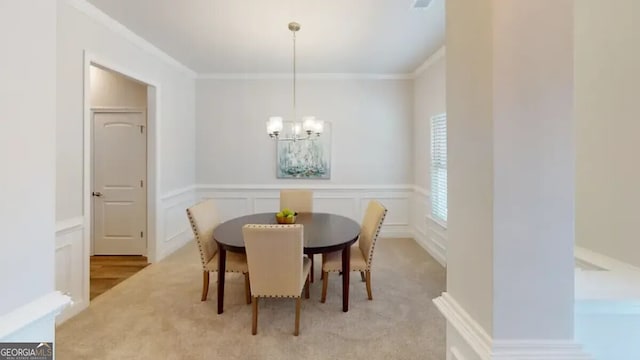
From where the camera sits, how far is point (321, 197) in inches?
229

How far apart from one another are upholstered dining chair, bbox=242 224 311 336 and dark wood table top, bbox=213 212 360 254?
0.72 ft

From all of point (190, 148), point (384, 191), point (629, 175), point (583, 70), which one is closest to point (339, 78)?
point (384, 191)

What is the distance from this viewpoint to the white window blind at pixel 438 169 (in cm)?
452

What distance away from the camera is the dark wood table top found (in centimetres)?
283

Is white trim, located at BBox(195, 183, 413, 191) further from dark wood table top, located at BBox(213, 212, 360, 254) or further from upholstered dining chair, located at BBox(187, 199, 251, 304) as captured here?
upholstered dining chair, located at BBox(187, 199, 251, 304)

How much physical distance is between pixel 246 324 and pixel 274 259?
714 mm

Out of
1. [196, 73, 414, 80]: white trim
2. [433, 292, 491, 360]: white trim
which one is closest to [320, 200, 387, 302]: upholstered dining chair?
[433, 292, 491, 360]: white trim

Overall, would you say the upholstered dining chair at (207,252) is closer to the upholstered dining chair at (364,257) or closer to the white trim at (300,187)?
the upholstered dining chair at (364,257)

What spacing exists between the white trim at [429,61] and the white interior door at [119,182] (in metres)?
4.14

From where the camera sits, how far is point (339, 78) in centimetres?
568

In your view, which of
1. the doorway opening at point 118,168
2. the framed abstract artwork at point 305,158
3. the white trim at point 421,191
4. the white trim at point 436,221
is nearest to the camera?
the white trim at point 436,221

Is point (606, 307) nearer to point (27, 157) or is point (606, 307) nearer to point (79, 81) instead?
point (27, 157)

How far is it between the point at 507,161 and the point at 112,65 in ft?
13.0

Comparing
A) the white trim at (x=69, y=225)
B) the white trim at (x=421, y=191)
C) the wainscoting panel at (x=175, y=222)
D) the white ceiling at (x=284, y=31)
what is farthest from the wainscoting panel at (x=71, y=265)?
the white trim at (x=421, y=191)
